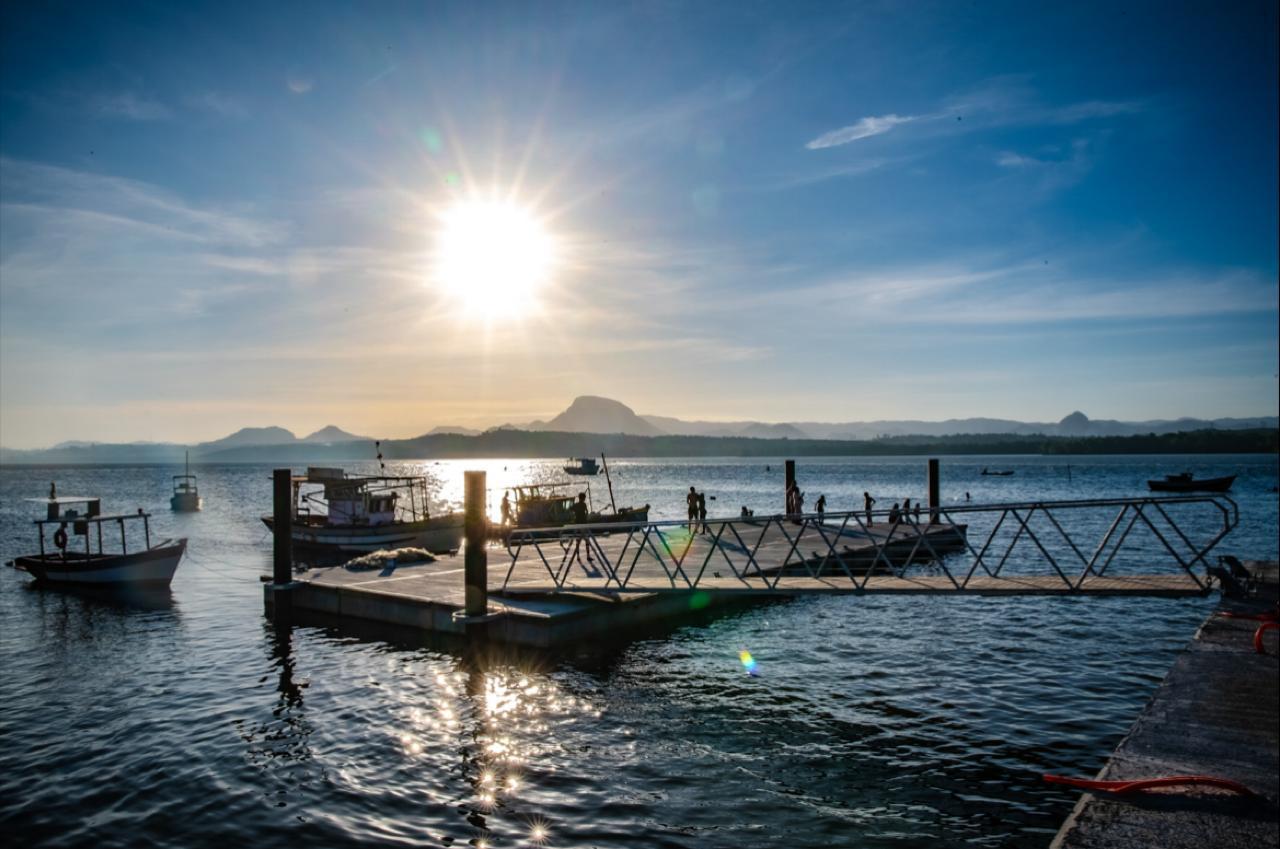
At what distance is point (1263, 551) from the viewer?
4116 centimetres

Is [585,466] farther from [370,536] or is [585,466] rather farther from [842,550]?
[842,550]

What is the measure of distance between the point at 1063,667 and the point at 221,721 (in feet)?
58.8

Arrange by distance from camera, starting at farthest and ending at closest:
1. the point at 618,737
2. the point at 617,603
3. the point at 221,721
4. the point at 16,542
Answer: the point at 16,542, the point at 617,603, the point at 221,721, the point at 618,737

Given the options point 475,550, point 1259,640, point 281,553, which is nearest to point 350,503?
point 281,553

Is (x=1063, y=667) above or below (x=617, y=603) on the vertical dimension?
below

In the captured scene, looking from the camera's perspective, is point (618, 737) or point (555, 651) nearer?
point (618, 737)

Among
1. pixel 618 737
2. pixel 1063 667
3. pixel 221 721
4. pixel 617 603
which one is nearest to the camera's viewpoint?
pixel 618 737

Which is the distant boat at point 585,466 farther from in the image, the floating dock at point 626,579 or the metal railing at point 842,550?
the floating dock at point 626,579

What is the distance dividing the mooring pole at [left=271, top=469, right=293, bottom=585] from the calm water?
6.36ft

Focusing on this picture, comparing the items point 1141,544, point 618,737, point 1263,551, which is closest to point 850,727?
point 618,737

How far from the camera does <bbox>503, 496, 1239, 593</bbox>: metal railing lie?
16172 millimetres

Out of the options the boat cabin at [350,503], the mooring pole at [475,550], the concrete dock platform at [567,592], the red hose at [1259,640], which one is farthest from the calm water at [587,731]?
the boat cabin at [350,503]

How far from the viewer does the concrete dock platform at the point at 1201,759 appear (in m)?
8.03

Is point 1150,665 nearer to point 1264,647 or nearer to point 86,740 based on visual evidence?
point 1264,647
